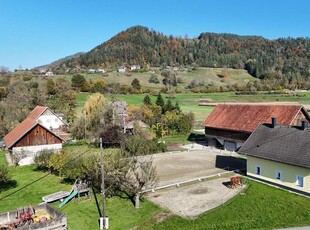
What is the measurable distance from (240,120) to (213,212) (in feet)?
71.2

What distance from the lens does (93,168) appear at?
87.5 ft

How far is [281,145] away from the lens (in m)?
29.1

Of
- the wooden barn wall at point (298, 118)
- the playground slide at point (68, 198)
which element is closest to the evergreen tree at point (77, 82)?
the wooden barn wall at point (298, 118)

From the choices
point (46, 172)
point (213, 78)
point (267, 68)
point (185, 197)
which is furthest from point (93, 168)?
point (267, 68)

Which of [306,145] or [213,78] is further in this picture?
[213,78]

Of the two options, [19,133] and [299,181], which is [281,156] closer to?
[299,181]

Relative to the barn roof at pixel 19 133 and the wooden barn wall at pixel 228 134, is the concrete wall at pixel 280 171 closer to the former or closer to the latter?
the wooden barn wall at pixel 228 134

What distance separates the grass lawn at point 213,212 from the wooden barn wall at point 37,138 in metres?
11.1

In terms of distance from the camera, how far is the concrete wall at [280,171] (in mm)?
26172

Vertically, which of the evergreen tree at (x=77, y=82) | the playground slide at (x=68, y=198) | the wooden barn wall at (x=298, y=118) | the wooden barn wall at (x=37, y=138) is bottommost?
the playground slide at (x=68, y=198)

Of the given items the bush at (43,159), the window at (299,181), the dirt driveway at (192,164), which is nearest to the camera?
the window at (299,181)

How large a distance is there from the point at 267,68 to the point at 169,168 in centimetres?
15250

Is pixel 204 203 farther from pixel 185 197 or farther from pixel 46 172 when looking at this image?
pixel 46 172

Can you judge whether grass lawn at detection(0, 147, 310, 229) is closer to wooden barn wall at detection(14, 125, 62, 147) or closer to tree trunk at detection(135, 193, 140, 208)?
tree trunk at detection(135, 193, 140, 208)
